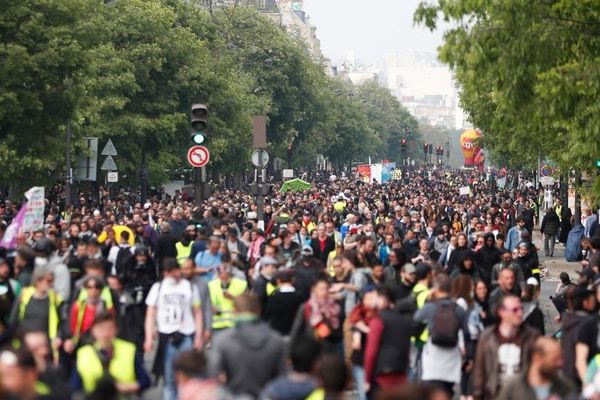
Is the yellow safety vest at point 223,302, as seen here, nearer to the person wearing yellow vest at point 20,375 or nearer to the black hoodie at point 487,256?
the black hoodie at point 487,256

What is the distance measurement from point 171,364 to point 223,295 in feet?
7.32

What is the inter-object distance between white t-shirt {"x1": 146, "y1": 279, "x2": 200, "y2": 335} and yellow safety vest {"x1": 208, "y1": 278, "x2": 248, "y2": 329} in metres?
1.74

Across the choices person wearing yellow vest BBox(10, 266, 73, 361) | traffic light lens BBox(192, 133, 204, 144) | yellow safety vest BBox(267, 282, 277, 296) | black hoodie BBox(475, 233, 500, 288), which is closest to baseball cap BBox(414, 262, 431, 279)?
yellow safety vest BBox(267, 282, 277, 296)

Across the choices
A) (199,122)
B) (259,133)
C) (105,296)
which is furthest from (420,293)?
(259,133)

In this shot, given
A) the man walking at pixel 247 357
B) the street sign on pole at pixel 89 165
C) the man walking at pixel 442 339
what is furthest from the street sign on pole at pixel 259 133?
the man walking at pixel 247 357

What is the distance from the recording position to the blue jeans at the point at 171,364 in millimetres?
15750

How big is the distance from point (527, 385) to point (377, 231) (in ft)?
66.1

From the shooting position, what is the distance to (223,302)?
1828cm

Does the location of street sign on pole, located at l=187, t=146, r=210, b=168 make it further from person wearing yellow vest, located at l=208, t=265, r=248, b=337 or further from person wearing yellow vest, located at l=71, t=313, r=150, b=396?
person wearing yellow vest, located at l=71, t=313, r=150, b=396

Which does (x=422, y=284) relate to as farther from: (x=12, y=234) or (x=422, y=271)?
(x=12, y=234)

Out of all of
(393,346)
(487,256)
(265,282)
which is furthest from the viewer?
(487,256)

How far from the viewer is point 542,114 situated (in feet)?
71.7

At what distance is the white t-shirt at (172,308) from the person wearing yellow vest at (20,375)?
5.50 metres

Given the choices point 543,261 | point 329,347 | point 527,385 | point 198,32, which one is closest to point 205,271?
point 329,347
